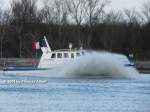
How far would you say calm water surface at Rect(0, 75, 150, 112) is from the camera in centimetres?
2925

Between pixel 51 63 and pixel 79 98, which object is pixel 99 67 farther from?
pixel 79 98

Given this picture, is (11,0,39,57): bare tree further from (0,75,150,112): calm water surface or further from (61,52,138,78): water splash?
(0,75,150,112): calm water surface

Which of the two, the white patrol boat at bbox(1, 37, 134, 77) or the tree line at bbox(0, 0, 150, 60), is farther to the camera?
the tree line at bbox(0, 0, 150, 60)

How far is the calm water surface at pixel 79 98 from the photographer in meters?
29.2

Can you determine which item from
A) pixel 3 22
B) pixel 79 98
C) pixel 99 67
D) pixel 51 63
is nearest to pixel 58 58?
pixel 51 63

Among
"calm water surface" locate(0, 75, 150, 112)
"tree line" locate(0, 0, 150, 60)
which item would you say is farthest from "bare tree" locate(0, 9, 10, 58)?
"calm water surface" locate(0, 75, 150, 112)

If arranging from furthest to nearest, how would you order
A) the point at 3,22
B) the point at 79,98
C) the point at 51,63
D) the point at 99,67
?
the point at 3,22 → the point at 51,63 → the point at 99,67 → the point at 79,98

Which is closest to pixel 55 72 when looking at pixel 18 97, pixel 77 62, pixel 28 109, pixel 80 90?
pixel 77 62

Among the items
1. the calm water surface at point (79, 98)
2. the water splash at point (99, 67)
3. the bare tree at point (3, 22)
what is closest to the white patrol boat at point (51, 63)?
the water splash at point (99, 67)

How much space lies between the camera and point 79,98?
3425 cm

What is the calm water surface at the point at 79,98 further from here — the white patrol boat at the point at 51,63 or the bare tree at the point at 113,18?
the bare tree at the point at 113,18

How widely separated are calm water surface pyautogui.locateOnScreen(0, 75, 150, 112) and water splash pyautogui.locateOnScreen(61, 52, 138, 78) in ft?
35.6

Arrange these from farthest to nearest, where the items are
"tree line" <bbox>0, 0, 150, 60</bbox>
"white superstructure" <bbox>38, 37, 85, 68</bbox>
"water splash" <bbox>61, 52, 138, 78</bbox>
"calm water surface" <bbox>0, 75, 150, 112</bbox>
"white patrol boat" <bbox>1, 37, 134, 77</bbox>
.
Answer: "tree line" <bbox>0, 0, 150, 60</bbox> → "white superstructure" <bbox>38, 37, 85, 68</bbox> → "white patrol boat" <bbox>1, 37, 134, 77</bbox> → "water splash" <bbox>61, 52, 138, 78</bbox> → "calm water surface" <bbox>0, 75, 150, 112</bbox>

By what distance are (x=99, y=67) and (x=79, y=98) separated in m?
22.6
